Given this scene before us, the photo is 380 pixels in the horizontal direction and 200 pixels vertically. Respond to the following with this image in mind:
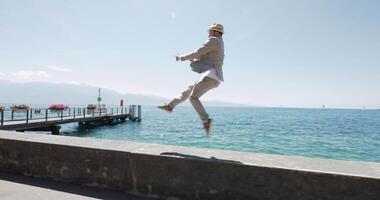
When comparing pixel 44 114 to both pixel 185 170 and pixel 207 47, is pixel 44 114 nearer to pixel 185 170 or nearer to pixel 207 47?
pixel 207 47

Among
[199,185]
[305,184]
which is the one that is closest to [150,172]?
[199,185]

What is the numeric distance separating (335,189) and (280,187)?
1.47 ft

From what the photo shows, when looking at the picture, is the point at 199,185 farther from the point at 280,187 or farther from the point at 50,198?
the point at 50,198

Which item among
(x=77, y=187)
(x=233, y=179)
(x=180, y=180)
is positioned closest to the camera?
(x=233, y=179)

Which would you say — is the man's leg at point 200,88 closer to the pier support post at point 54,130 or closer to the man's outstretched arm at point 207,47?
the man's outstretched arm at point 207,47

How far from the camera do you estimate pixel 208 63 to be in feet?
11.4

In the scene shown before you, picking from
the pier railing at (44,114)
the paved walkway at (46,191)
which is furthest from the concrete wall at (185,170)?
the pier railing at (44,114)

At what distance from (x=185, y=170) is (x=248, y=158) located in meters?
0.68

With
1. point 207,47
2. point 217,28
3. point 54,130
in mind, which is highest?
point 217,28

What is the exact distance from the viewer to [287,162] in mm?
2713

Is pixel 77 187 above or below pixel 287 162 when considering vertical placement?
below

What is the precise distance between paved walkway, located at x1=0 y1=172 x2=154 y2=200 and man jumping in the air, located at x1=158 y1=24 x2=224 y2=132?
4.74 feet

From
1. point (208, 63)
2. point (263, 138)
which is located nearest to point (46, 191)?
point (208, 63)

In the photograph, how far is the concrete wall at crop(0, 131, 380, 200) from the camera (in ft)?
7.79
